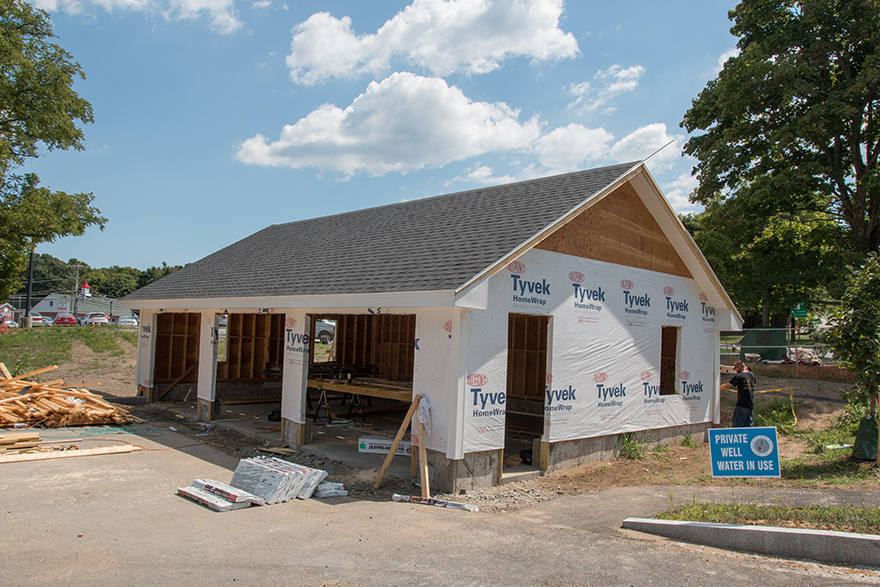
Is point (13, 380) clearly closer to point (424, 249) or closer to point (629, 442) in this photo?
point (424, 249)

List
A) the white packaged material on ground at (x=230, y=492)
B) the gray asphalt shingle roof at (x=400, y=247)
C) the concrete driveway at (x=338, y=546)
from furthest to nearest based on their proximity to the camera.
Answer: the gray asphalt shingle roof at (x=400, y=247) < the white packaged material on ground at (x=230, y=492) < the concrete driveway at (x=338, y=546)

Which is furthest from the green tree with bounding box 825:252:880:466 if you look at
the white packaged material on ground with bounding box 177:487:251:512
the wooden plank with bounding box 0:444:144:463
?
the wooden plank with bounding box 0:444:144:463

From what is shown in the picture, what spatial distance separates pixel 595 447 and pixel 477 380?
11.8ft

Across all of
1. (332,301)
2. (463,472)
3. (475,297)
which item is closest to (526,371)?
(332,301)

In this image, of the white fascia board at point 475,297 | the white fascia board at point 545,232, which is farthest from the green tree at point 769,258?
the white fascia board at point 475,297

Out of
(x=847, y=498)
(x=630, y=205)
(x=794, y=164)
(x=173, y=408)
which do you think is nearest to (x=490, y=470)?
(x=847, y=498)

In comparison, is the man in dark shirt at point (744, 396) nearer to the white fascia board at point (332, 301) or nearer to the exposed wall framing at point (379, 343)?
the white fascia board at point (332, 301)

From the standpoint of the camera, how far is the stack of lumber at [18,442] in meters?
10.3

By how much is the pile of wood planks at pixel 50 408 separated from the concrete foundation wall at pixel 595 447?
10.3 meters

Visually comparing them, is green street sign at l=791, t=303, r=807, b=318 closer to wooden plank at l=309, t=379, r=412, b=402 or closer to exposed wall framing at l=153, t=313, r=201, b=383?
wooden plank at l=309, t=379, r=412, b=402

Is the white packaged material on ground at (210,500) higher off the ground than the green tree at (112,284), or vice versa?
the green tree at (112,284)

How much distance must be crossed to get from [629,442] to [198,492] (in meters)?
7.90

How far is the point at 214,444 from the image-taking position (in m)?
11.8

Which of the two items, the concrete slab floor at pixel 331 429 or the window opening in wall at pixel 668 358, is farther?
the window opening in wall at pixel 668 358
